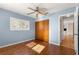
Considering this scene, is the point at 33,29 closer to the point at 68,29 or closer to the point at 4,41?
the point at 4,41

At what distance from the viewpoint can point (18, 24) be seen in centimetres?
392

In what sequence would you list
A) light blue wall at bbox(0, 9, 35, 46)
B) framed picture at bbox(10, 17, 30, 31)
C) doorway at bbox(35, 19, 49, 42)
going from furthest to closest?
doorway at bbox(35, 19, 49, 42) < framed picture at bbox(10, 17, 30, 31) < light blue wall at bbox(0, 9, 35, 46)

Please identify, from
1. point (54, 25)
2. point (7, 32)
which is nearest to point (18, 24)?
point (7, 32)

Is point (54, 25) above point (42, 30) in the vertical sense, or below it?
above

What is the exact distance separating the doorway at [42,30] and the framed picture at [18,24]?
2.91ft

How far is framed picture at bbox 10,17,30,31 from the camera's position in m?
3.56

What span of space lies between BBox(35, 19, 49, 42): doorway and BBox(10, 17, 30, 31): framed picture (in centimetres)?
89

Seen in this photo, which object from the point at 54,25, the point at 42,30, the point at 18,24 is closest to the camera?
the point at 54,25

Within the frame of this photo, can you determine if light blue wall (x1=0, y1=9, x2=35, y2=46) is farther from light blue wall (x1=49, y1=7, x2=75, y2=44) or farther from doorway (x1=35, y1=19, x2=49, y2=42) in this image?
light blue wall (x1=49, y1=7, x2=75, y2=44)

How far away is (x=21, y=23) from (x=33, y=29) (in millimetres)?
1371

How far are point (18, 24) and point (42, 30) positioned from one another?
185cm

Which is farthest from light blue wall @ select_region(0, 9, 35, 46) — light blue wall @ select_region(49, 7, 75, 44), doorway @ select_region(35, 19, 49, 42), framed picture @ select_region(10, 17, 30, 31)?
light blue wall @ select_region(49, 7, 75, 44)

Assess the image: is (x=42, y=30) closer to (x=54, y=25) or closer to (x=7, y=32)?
(x=54, y=25)
